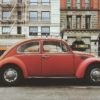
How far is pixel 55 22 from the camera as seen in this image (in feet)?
185

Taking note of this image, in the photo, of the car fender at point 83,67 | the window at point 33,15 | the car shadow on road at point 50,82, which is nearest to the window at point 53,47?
the car fender at point 83,67

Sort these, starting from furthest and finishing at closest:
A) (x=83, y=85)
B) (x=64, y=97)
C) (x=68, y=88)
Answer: (x=83, y=85) < (x=68, y=88) < (x=64, y=97)

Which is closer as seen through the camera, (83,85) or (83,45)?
(83,85)

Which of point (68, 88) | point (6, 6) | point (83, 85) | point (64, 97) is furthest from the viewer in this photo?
point (6, 6)

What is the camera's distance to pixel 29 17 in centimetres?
5653

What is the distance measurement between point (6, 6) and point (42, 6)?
491cm

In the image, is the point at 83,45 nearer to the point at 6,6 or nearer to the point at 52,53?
the point at 6,6

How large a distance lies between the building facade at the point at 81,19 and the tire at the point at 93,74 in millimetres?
46315

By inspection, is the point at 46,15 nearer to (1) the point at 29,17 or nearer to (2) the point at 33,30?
(1) the point at 29,17

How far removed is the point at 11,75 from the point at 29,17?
44871 mm

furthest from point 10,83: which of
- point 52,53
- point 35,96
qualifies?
point 35,96

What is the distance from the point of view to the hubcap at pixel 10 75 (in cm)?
1193

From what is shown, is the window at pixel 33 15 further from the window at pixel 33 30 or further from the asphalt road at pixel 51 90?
the asphalt road at pixel 51 90

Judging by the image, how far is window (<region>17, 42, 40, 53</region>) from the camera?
486 inches
